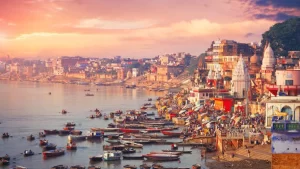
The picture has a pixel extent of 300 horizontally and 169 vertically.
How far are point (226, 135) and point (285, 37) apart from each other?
27081 millimetres

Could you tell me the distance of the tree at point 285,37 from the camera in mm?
45625

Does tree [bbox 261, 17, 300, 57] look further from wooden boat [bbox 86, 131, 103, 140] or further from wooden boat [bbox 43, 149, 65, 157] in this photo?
wooden boat [bbox 43, 149, 65, 157]

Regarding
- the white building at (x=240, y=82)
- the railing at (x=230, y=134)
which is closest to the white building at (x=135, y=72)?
the white building at (x=240, y=82)

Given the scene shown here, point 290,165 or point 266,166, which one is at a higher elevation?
point 290,165

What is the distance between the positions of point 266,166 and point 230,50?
3099 centimetres

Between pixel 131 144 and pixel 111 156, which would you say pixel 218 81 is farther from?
pixel 111 156

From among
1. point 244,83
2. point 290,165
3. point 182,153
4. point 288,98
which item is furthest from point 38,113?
point 290,165

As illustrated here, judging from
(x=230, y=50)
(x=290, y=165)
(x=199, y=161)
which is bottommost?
(x=199, y=161)

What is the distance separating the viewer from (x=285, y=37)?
45781mm

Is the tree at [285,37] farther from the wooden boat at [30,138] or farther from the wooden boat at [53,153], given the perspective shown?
the wooden boat at [53,153]

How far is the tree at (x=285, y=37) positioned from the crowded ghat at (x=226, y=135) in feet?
50.7

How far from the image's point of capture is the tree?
45625 millimetres

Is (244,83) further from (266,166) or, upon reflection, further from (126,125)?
(266,166)

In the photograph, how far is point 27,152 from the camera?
21844 millimetres
